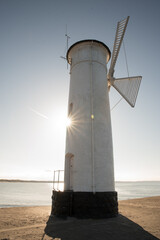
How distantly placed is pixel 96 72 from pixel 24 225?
8547 mm

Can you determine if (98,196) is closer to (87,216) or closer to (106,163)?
(87,216)

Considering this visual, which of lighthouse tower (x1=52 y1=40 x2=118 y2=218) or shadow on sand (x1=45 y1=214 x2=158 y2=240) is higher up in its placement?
lighthouse tower (x1=52 y1=40 x2=118 y2=218)

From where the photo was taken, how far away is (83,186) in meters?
7.99

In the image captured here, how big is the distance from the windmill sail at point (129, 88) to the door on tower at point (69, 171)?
514 cm

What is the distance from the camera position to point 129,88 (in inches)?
431

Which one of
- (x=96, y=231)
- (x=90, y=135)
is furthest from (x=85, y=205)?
(x=90, y=135)

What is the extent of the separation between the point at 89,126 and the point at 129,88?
13.7ft

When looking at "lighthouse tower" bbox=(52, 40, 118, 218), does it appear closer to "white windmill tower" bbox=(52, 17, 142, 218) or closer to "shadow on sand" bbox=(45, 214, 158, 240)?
"white windmill tower" bbox=(52, 17, 142, 218)

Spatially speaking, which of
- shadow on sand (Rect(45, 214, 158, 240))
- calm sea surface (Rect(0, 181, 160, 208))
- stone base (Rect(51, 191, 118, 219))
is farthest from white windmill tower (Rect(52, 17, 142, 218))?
calm sea surface (Rect(0, 181, 160, 208))

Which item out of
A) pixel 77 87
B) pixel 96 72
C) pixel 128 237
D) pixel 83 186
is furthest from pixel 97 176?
pixel 96 72

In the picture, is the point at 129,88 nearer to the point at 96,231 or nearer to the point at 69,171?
the point at 69,171

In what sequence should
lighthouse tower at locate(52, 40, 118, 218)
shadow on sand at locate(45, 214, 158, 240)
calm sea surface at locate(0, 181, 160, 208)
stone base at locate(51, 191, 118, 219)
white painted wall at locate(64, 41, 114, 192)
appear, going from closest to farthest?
shadow on sand at locate(45, 214, 158, 240) < stone base at locate(51, 191, 118, 219) < lighthouse tower at locate(52, 40, 118, 218) < white painted wall at locate(64, 41, 114, 192) < calm sea surface at locate(0, 181, 160, 208)

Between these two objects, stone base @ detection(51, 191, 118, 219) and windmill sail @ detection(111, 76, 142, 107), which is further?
windmill sail @ detection(111, 76, 142, 107)

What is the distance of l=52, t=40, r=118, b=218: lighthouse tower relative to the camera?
25.3 ft
